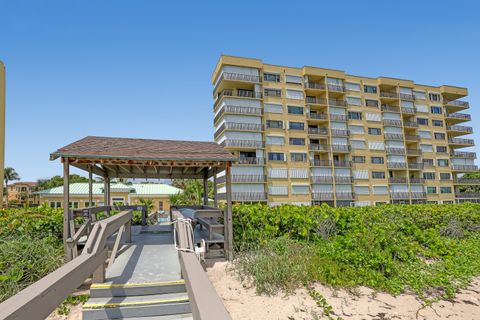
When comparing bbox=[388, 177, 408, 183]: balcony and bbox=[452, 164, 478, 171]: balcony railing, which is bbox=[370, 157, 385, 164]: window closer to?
bbox=[388, 177, 408, 183]: balcony

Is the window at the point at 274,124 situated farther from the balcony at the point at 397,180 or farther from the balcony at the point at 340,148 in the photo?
the balcony at the point at 397,180

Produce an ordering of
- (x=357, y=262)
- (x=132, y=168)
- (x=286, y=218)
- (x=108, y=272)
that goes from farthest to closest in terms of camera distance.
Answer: (x=132, y=168), (x=286, y=218), (x=357, y=262), (x=108, y=272)

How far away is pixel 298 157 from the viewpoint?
4353 cm

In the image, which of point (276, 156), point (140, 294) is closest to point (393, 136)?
point (276, 156)

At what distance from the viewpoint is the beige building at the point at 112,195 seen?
3897cm

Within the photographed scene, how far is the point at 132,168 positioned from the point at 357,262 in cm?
1035

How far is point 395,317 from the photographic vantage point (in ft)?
19.2

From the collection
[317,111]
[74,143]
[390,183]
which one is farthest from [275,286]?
[390,183]

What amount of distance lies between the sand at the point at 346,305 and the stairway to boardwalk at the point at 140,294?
3.69 ft

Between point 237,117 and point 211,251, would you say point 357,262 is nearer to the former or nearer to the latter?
point 211,251

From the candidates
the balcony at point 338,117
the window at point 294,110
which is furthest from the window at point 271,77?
the balcony at point 338,117

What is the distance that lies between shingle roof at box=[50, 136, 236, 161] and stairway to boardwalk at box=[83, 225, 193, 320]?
3168mm

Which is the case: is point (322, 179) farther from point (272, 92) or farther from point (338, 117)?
point (272, 92)

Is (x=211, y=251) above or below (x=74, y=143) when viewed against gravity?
below
